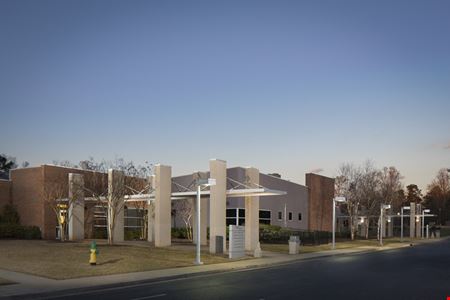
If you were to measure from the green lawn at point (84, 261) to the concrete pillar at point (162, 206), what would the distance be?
5.42 m

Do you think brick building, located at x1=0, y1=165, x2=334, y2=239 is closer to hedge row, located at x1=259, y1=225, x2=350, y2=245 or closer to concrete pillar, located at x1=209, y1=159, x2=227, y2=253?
hedge row, located at x1=259, y1=225, x2=350, y2=245

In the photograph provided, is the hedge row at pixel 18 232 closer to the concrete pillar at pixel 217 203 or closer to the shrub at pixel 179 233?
the shrub at pixel 179 233

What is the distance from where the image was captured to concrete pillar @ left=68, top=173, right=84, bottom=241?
38656 millimetres

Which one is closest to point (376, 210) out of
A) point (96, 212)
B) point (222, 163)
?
point (96, 212)

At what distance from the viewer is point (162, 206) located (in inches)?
1345

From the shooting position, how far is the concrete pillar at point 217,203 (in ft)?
102

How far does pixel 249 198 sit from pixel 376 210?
1676 inches

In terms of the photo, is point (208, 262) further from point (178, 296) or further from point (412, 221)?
point (412, 221)

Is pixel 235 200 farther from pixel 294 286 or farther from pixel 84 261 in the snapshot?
pixel 294 286

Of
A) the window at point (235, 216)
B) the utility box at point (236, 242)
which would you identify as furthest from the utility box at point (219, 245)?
the window at point (235, 216)

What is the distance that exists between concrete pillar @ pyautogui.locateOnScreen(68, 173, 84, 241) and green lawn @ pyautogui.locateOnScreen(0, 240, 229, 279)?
37.0 ft

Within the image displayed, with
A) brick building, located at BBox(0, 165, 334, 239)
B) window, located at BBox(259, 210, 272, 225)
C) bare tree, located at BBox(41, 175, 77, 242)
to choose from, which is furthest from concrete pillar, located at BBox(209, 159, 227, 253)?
window, located at BBox(259, 210, 272, 225)

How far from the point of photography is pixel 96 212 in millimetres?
45688

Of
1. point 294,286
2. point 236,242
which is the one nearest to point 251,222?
point 236,242
